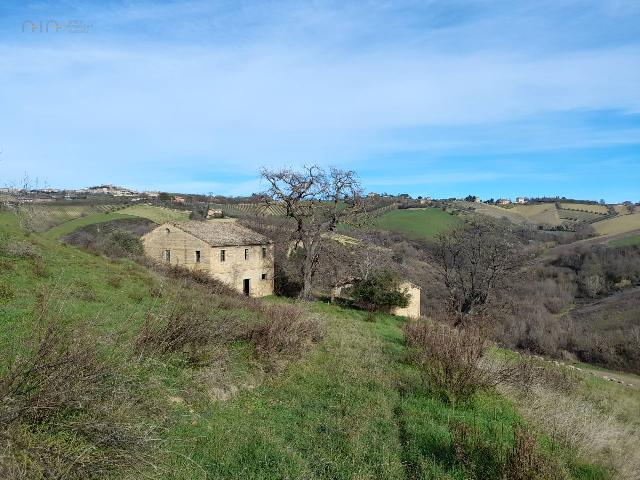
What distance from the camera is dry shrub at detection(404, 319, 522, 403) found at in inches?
349

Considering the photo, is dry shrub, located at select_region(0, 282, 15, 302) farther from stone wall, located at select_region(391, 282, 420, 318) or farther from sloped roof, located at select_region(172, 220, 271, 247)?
stone wall, located at select_region(391, 282, 420, 318)

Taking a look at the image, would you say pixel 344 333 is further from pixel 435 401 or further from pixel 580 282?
pixel 580 282

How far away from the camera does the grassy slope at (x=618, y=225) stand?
7869cm

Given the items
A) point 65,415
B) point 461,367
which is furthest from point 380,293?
point 65,415

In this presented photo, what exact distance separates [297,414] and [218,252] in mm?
25909

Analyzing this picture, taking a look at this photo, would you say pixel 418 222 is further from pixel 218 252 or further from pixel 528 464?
pixel 528 464

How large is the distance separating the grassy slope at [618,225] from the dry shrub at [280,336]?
266ft

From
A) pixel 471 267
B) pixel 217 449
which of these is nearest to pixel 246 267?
pixel 471 267

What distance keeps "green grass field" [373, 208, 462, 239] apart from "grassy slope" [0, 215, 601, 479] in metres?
57.0

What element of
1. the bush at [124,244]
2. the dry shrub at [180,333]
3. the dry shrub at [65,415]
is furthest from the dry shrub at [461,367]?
the bush at [124,244]

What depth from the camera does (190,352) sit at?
845cm

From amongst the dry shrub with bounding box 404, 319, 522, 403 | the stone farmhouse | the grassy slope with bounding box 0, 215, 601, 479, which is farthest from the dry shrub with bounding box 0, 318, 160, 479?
the stone farmhouse

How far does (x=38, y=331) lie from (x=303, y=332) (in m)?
7.66

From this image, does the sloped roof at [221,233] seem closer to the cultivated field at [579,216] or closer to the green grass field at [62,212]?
the green grass field at [62,212]
